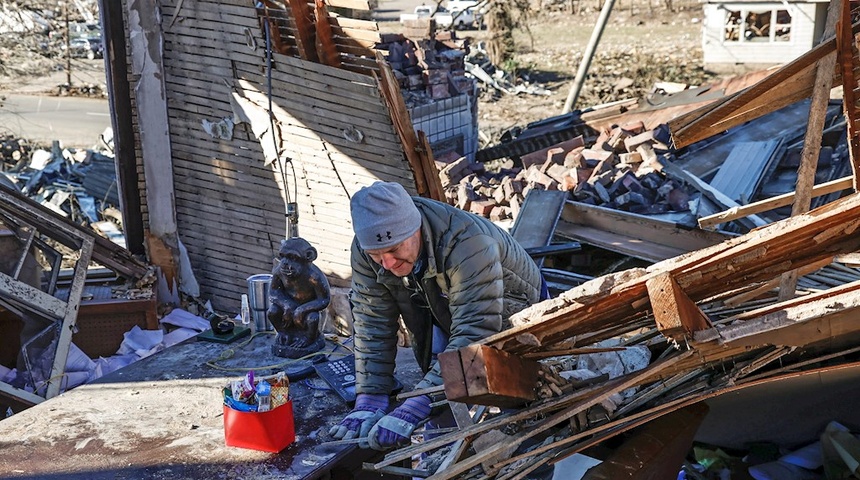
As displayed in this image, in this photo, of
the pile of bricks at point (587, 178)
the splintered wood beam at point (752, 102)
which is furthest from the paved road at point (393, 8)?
the splintered wood beam at point (752, 102)

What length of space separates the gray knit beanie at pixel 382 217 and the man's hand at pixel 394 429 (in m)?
0.73

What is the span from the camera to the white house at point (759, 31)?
18.9 m

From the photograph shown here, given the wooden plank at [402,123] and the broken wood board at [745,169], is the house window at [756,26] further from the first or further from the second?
the wooden plank at [402,123]

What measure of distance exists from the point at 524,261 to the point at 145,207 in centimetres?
528

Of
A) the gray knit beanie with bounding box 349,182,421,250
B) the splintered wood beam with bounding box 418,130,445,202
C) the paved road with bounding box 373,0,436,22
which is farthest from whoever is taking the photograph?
the paved road with bounding box 373,0,436,22

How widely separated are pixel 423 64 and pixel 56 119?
1076 cm

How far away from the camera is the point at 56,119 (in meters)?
18.2

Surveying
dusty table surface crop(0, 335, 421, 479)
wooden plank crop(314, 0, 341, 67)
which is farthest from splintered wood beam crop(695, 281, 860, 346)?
wooden plank crop(314, 0, 341, 67)

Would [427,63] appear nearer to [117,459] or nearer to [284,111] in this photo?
[284,111]

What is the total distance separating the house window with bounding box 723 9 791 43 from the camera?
19375 millimetres

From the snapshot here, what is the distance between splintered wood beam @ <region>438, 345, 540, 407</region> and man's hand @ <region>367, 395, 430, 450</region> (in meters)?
0.53

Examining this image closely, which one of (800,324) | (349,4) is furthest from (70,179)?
(800,324)

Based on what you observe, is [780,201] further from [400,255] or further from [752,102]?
[400,255]

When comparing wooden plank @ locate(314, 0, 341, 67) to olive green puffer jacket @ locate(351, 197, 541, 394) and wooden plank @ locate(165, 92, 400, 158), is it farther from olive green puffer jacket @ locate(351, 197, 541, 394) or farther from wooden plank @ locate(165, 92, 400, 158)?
olive green puffer jacket @ locate(351, 197, 541, 394)
